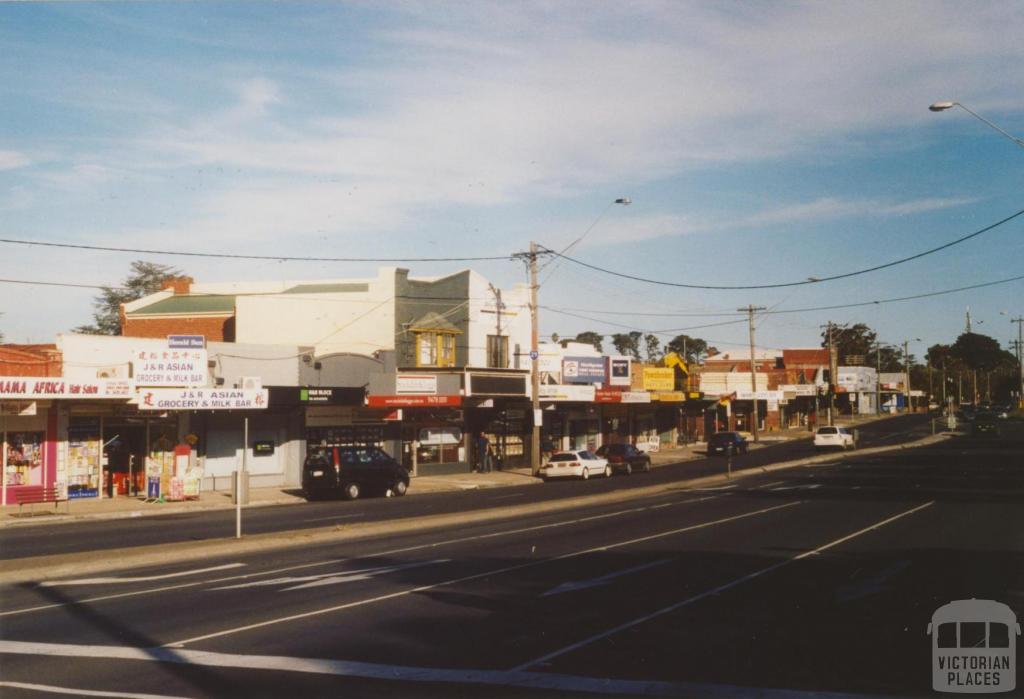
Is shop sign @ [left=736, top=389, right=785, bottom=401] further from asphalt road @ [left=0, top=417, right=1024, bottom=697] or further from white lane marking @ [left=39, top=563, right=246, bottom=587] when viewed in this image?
white lane marking @ [left=39, top=563, right=246, bottom=587]

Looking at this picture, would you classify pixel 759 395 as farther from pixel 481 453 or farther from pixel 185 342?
pixel 185 342

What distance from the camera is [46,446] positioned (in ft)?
104

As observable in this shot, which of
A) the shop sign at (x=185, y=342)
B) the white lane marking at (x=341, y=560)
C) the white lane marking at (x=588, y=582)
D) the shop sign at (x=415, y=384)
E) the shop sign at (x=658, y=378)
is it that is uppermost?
the shop sign at (x=185, y=342)

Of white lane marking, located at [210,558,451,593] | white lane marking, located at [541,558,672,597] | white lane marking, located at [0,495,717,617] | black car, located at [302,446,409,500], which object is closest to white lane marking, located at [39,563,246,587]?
white lane marking, located at [0,495,717,617]

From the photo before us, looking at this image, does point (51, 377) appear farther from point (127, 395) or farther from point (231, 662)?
point (231, 662)

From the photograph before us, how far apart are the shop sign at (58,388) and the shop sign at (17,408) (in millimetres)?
406

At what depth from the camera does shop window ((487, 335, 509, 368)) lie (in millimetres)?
51281

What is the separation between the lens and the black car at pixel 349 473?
110 ft

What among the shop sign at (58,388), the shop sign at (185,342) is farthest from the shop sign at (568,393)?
the shop sign at (58,388)

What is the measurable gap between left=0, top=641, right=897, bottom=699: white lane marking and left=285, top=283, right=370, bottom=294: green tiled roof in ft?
127

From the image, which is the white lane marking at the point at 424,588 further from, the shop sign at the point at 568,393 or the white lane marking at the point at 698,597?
the shop sign at the point at 568,393

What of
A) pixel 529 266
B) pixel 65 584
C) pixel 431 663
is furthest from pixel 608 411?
pixel 431 663

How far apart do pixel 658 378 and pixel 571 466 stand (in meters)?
22.3

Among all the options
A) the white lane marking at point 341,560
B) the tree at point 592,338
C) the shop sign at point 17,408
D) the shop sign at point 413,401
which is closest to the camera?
the white lane marking at point 341,560
